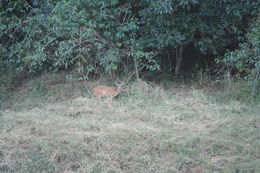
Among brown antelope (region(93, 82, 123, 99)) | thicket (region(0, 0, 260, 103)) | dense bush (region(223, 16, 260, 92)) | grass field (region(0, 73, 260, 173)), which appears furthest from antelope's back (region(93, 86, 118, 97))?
dense bush (region(223, 16, 260, 92))

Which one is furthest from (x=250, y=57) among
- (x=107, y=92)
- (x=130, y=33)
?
(x=107, y=92)

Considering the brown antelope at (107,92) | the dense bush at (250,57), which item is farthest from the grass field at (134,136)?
the dense bush at (250,57)

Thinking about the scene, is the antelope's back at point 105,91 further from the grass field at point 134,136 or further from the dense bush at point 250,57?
the dense bush at point 250,57

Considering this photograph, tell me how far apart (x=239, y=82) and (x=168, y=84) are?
47.7 inches

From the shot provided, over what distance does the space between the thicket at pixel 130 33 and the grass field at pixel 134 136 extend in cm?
84

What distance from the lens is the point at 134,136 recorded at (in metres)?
5.18

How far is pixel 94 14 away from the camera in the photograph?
718 cm

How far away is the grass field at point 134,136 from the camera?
15.7 ft

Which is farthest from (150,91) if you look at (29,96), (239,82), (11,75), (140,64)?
(11,75)

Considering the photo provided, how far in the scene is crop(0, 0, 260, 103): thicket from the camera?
6.93 meters

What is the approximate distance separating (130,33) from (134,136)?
2651 mm

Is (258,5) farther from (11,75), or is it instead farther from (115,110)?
(11,75)

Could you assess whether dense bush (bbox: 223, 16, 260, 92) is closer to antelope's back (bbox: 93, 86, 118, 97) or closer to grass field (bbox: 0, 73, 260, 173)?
grass field (bbox: 0, 73, 260, 173)

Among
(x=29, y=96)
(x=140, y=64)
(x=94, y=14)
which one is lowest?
(x=29, y=96)
